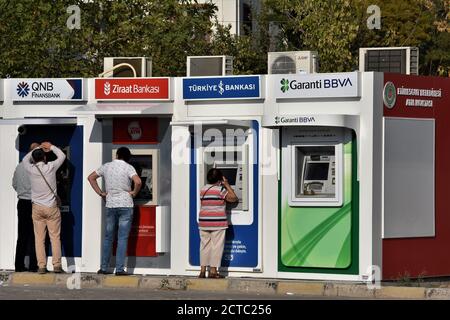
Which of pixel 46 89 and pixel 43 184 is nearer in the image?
pixel 43 184

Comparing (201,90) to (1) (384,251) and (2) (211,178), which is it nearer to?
(2) (211,178)

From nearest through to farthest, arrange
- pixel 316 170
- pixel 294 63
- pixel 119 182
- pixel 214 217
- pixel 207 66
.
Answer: pixel 214 217 < pixel 316 170 < pixel 119 182 < pixel 294 63 < pixel 207 66

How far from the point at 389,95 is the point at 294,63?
70.0 inches

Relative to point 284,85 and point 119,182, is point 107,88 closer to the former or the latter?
point 119,182

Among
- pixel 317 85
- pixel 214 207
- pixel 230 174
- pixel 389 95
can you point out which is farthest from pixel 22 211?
pixel 389 95

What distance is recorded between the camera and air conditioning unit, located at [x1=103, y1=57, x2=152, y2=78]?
2017 centimetres

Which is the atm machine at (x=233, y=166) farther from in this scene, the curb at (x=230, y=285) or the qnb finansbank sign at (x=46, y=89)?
the qnb finansbank sign at (x=46, y=89)

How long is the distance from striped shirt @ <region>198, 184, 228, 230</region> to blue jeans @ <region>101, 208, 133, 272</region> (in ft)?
Result: 3.68

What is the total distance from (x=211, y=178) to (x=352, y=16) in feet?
80.5

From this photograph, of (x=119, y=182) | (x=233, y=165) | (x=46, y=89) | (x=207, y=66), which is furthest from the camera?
(x=207, y=66)

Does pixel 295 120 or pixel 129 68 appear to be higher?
pixel 129 68

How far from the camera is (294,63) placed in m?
19.2

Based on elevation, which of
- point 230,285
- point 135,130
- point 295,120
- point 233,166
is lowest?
point 230,285

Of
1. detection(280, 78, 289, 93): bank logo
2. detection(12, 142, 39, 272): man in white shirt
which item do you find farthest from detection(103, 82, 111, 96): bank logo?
detection(280, 78, 289, 93): bank logo
